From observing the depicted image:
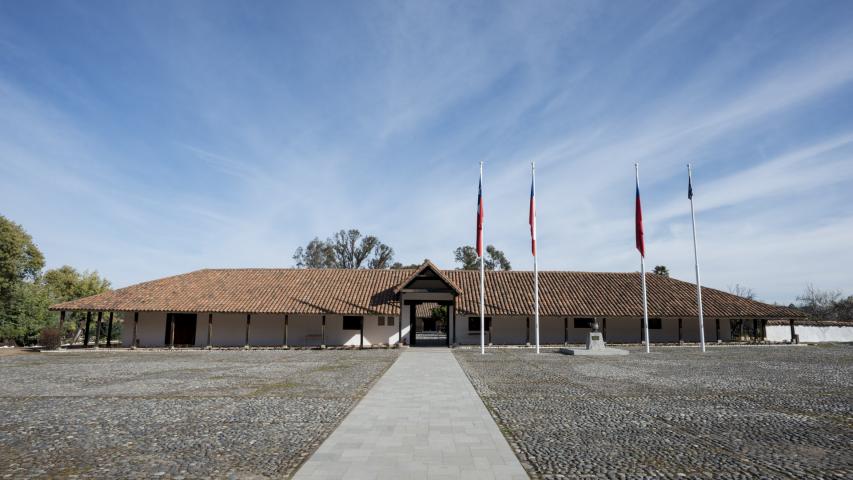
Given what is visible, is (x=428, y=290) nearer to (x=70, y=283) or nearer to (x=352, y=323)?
(x=352, y=323)

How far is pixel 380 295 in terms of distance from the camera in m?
28.9

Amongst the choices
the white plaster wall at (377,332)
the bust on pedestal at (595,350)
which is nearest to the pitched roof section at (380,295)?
the white plaster wall at (377,332)

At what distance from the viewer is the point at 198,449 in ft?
20.9

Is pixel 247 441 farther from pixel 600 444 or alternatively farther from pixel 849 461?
pixel 849 461

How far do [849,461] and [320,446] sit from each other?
6579mm

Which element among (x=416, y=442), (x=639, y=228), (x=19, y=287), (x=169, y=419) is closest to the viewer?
(x=416, y=442)

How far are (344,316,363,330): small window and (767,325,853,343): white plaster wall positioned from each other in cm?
2976

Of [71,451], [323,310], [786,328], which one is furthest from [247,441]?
[786,328]

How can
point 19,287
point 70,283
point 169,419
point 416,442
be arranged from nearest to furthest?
point 416,442
point 169,419
point 19,287
point 70,283

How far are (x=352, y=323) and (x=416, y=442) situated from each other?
22.0 metres

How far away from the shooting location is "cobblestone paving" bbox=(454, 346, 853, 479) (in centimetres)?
574

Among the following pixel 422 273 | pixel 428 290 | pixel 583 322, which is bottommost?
pixel 583 322

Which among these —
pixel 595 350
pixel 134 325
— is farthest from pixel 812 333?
pixel 134 325

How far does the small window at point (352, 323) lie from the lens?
2798cm
